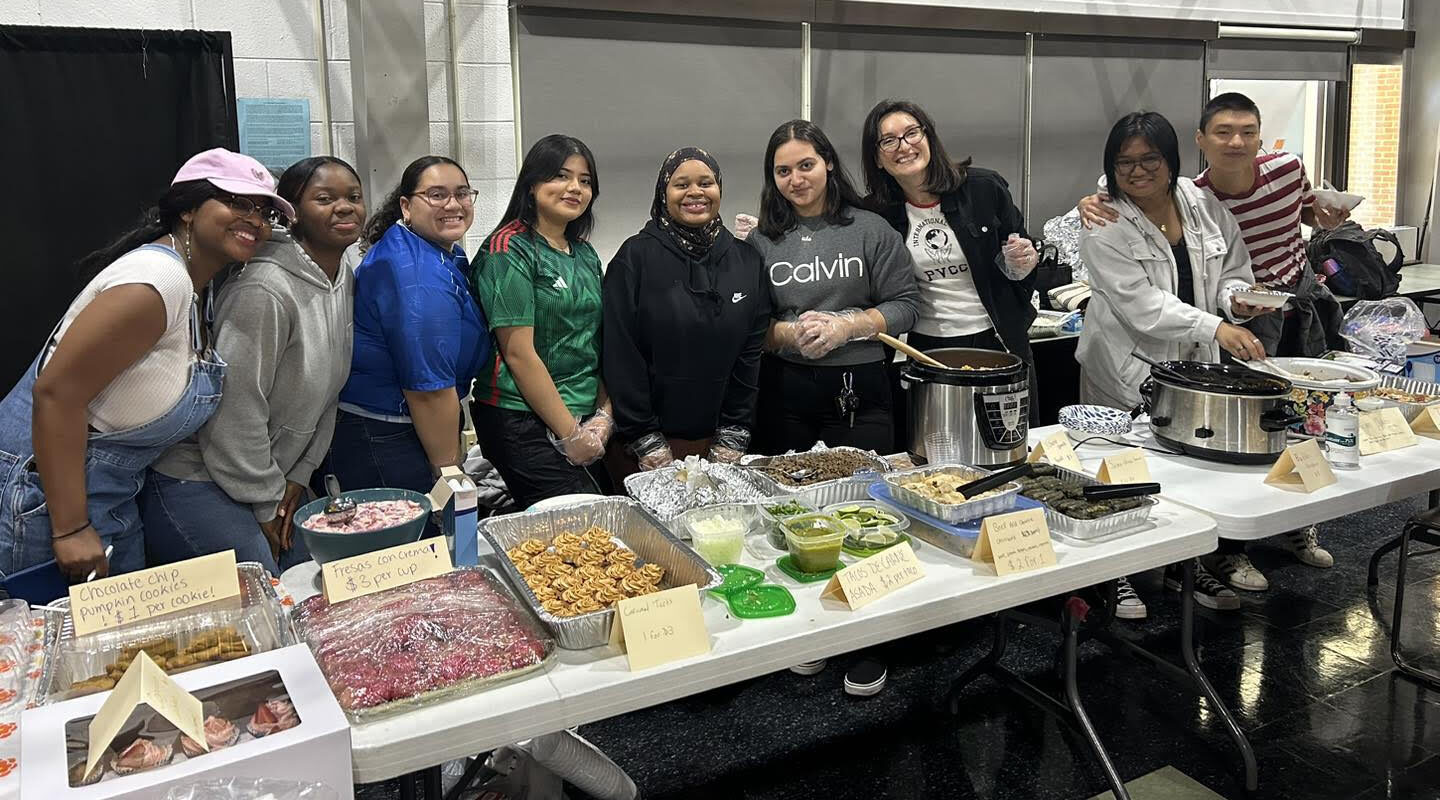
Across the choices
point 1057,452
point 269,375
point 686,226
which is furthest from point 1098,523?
point 269,375

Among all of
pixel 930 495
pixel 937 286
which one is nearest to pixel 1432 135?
pixel 937 286

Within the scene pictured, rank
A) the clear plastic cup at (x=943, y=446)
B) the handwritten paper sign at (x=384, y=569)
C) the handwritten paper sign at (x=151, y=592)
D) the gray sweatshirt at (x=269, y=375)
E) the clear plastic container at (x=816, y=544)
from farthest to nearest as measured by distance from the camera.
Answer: the clear plastic cup at (x=943, y=446)
the gray sweatshirt at (x=269, y=375)
the clear plastic container at (x=816, y=544)
the handwritten paper sign at (x=384, y=569)
the handwritten paper sign at (x=151, y=592)

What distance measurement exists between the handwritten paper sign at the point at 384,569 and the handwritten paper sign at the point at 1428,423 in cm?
237

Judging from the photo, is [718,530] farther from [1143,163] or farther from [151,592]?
[1143,163]

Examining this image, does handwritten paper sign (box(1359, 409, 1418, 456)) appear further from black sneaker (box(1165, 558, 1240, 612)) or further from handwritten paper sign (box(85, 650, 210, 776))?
handwritten paper sign (box(85, 650, 210, 776))

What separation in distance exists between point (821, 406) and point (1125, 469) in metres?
0.87

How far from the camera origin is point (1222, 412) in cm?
225

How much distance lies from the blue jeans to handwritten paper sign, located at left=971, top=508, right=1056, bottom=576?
130cm

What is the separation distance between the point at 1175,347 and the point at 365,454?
228 cm

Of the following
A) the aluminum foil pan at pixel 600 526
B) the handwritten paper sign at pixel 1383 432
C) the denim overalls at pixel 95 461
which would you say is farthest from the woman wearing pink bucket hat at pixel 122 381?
the handwritten paper sign at pixel 1383 432

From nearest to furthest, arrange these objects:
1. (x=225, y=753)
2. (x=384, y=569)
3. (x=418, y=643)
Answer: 1. (x=225, y=753)
2. (x=418, y=643)
3. (x=384, y=569)

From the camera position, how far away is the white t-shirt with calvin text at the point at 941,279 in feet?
9.41

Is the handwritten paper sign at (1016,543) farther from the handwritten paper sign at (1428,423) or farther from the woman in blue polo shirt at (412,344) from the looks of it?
the handwritten paper sign at (1428,423)

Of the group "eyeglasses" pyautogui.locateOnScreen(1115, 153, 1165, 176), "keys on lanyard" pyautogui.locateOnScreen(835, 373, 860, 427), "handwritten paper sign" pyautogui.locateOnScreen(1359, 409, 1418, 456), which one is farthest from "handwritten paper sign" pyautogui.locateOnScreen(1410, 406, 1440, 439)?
"keys on lanyard" pyautogui.locateOnScreen(835, 373, 860, 427)
